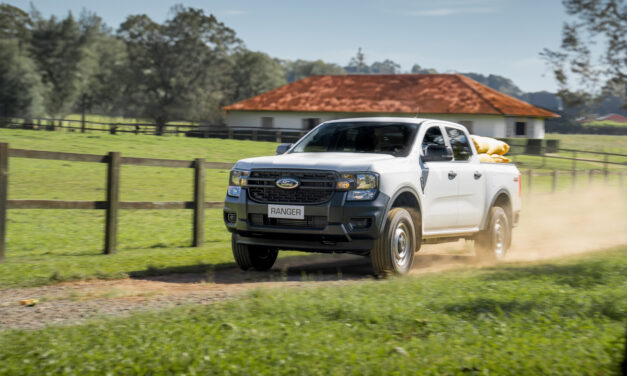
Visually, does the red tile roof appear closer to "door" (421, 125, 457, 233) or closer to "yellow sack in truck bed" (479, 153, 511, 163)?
"yellow sack in truck bed" (479, 153, 511, 163)

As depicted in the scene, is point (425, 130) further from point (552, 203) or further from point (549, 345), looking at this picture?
point (552, 203)

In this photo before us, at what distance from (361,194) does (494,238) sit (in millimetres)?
3710

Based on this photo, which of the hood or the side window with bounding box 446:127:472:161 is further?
the side window with bounding box 446:127:472:161

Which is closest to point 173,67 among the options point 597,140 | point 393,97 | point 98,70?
point 98,70

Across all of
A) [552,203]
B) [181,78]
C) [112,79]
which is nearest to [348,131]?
[552,203]

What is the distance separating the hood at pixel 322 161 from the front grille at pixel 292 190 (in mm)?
78

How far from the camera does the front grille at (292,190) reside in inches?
341

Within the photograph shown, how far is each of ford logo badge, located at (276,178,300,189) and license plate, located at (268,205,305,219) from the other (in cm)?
23

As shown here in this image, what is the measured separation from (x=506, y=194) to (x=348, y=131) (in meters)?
3.35

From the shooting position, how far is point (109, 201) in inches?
427

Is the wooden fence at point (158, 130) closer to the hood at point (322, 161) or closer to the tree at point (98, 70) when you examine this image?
the tree at point (98, 70)

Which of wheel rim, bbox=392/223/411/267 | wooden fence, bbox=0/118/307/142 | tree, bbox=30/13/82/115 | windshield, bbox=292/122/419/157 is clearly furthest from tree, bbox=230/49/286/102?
wheel rim, bbox=392/223/411/267

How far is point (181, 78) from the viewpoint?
8012 cm

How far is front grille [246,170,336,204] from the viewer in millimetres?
8664
